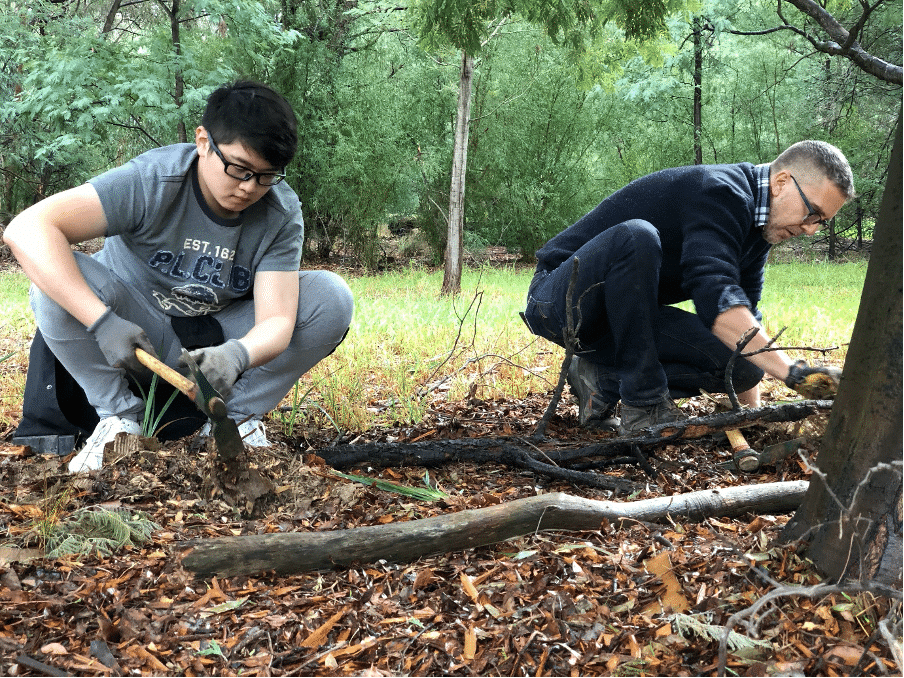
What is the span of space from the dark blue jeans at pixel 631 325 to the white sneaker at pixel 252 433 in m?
1.17

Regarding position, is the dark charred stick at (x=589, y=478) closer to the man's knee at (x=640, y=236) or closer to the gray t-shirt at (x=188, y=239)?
the man's knee at (x=640, y=236)

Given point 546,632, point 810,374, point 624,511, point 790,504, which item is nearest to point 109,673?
point 546,632

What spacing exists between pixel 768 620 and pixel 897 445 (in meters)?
0.45

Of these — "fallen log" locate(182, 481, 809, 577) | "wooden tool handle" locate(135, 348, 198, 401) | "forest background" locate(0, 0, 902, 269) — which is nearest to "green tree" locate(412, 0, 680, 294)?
"wooden tool handle" locate(135, 348, 198, 401)

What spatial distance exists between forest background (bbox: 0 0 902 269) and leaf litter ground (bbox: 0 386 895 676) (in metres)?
6.04

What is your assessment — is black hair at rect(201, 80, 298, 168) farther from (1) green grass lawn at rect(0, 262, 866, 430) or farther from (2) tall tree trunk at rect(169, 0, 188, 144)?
(2) tall tree trunk at rect(169, 0, 188, 144)

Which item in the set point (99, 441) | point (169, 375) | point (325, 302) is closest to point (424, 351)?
point (325, 302)

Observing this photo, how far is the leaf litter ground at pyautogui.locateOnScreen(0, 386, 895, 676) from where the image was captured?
138cm

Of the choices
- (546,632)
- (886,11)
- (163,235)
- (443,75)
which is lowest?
(546,632)

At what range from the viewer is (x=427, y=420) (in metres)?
3.14

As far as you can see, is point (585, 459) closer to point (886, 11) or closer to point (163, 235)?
point (163, 235)

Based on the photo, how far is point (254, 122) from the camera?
2.20 meters

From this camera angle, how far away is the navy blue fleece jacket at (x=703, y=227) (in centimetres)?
246

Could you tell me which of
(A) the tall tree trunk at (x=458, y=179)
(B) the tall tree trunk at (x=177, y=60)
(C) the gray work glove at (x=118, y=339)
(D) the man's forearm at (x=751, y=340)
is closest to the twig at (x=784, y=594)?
(D) the man's forearm at (x=751, y=340)
